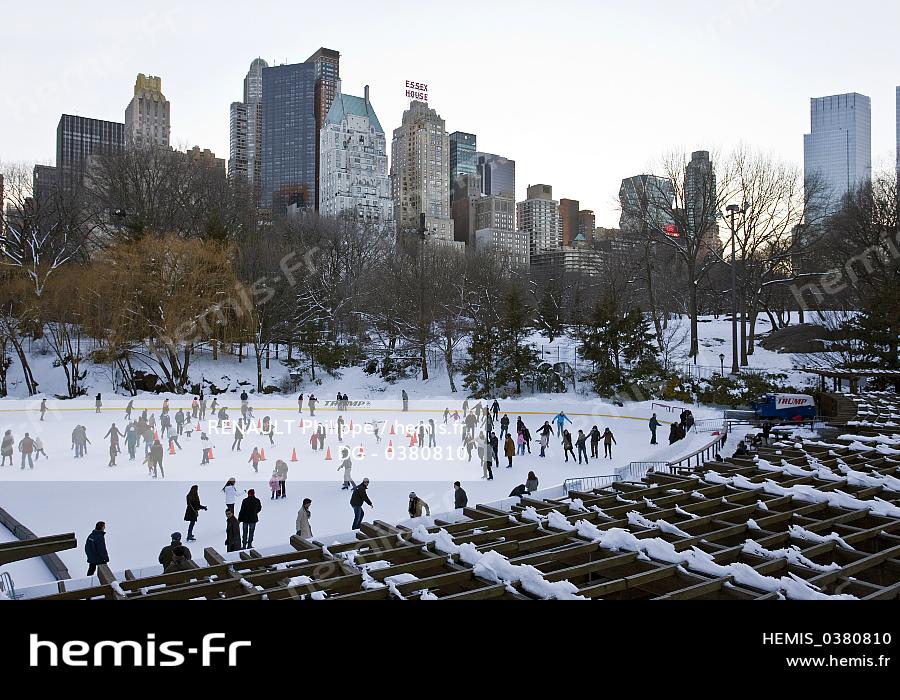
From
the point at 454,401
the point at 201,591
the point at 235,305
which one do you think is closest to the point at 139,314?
the point at 235,305

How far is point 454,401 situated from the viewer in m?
34.5

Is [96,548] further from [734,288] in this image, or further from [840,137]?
[840,137]

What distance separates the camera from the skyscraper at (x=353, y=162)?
143m

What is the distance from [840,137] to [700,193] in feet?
159

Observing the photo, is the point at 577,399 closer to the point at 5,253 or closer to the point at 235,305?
the point at 235,305

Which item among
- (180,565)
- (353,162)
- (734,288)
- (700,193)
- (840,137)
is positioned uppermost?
(353,162)

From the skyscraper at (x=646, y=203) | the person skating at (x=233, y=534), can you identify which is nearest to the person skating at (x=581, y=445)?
the person skating at (x=233, y=534)

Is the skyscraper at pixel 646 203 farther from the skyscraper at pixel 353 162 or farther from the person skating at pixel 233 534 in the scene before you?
the skyscraper at pixel 353 162

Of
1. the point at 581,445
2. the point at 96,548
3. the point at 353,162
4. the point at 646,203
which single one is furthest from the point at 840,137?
the point at 353,162

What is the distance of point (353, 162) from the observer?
145375mm

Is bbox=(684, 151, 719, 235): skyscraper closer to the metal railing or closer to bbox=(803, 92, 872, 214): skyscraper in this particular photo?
bbox=(803, 92, 872, 214): skyscraper

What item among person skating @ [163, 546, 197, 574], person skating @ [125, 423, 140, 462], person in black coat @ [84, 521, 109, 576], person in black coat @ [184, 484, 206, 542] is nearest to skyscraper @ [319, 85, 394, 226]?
person skating @ [125, 423, 140, 462]
